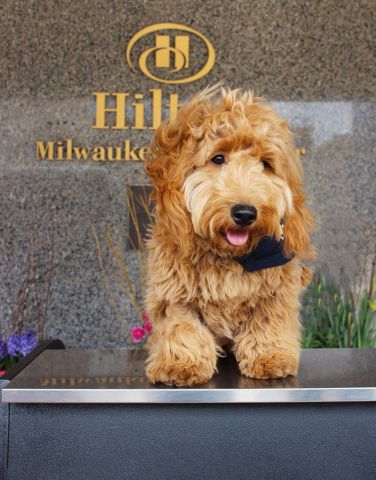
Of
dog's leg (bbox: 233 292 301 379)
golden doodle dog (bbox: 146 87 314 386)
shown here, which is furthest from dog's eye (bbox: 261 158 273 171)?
dog's leg (bbox: 233 292 301 379)

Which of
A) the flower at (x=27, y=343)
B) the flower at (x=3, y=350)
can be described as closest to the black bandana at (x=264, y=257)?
the flower at (x=27, y=343)

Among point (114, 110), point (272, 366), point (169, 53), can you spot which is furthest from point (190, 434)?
point (169, 53)

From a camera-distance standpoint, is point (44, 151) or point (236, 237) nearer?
point (236, 237)

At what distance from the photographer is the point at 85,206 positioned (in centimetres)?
301

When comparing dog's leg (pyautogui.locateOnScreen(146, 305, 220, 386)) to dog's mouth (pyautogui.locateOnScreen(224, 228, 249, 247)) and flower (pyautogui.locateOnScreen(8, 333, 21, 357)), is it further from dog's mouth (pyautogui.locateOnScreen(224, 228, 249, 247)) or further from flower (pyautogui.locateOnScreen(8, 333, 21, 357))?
flower (pyautogui.locateOnScreen(8, 333, 21, 357))

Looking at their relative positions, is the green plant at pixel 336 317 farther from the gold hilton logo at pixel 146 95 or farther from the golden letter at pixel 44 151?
the golden letter at pixel 44 151

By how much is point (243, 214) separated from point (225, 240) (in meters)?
0.07

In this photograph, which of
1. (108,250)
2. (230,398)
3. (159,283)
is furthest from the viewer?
(108,250)

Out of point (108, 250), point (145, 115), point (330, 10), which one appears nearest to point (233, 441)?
point (108, 250)

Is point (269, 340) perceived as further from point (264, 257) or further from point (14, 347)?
point (14, 347)

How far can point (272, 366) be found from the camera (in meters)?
1.12

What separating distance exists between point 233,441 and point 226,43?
2.48m

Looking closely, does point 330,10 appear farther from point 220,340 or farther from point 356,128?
point 220,340

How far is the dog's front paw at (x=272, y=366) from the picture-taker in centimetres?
113
